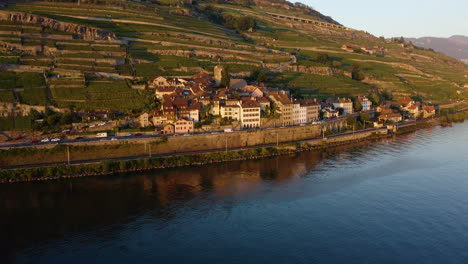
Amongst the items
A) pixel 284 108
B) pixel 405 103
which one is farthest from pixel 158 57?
pixel 405 103

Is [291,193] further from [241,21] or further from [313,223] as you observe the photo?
[241,21]

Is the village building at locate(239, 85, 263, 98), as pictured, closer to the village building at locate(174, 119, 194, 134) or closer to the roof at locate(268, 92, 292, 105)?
the roof at locate(268, 92, 292, 105)

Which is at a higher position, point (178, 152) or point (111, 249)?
point (178, 152)

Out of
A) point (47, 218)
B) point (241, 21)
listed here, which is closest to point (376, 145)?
point (47, 218)

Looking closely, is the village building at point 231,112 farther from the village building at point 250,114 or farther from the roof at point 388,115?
the roof at point 388,115

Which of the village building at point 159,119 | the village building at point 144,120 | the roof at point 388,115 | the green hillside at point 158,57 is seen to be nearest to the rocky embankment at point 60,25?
the green hillside at point 158,57

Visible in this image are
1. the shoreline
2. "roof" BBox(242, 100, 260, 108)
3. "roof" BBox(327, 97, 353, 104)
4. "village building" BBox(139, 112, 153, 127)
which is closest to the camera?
the shoreline

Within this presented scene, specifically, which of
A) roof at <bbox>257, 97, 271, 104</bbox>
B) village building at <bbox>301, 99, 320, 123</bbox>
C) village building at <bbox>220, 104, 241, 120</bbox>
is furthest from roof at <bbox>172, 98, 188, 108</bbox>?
village building at <bbox>301, 99, 320, 123</bbox>
